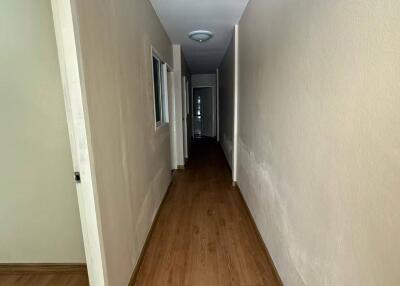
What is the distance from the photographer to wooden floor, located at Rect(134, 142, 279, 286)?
1.72 meters

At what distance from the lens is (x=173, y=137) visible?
439 cm

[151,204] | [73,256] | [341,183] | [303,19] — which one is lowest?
[73,256]

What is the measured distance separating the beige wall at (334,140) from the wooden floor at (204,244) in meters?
0.31

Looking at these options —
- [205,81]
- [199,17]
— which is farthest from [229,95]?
[205,81]

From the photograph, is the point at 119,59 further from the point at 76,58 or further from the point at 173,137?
the point at 173,137

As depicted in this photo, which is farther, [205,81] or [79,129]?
[205,81]

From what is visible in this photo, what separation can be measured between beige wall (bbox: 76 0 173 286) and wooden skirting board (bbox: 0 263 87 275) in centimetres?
50

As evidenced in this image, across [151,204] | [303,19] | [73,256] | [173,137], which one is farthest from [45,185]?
[173,137]

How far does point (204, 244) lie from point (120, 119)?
1398 mm

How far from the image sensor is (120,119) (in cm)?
155

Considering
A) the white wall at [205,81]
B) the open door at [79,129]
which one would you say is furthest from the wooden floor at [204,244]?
the white wall at [205,81]

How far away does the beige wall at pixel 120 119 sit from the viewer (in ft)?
3.92

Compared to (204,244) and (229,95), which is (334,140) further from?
(229,95)

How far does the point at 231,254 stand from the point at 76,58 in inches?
74.1
